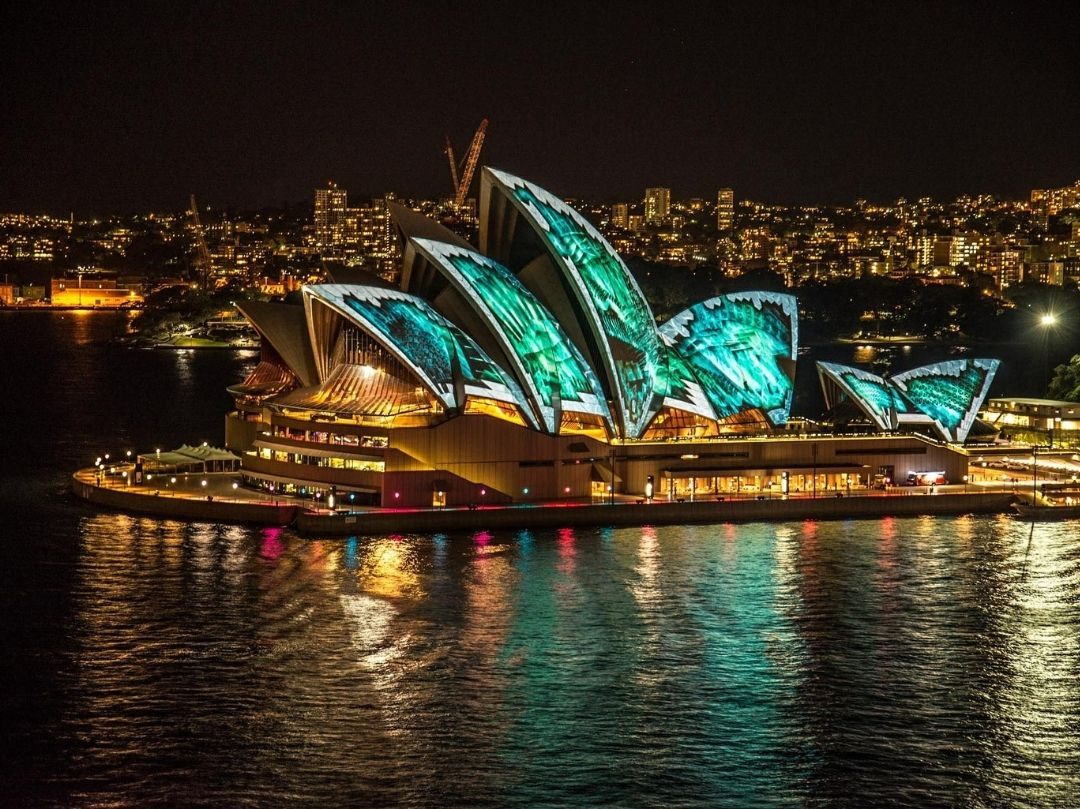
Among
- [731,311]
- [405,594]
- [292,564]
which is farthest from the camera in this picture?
[731,311]

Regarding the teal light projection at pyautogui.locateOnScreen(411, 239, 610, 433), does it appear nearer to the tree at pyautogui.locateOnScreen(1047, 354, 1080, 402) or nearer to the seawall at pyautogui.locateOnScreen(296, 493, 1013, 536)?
the seawall at pyautogui.locateOnScreen(296, 493, 1013, 536)

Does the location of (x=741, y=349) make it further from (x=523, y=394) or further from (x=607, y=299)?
(x=523, y=394)

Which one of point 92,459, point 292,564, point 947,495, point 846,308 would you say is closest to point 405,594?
point 292,564

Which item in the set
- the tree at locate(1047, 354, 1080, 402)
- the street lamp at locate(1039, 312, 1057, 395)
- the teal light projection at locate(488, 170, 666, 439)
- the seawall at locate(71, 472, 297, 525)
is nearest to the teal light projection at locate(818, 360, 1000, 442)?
the teal light projection at locate(488, 170, 666, 439)

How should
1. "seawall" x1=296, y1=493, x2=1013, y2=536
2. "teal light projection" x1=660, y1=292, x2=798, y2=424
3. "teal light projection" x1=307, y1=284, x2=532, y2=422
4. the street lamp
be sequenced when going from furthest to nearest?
the street lamp
"teal light projection" x1=660, y1=292, x2=798, y2=424
"teal light projection" x1=307, y1=284, x2=532, y2=422
"seawall" x1=296, y1=493, x2=1013, y2=536

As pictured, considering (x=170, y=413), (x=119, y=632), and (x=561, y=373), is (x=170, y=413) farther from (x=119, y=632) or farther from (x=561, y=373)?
(x=119, y=632)

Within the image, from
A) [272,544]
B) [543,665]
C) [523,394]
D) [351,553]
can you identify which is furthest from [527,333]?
[543,665]

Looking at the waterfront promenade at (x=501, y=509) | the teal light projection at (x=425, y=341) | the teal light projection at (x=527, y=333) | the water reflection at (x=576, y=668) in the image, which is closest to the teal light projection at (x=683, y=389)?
the teal light projection at (x=527, y=333)
